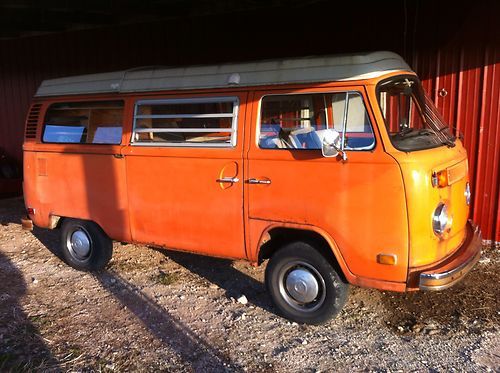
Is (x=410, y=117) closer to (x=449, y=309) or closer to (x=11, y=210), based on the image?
(x=449, y=309)

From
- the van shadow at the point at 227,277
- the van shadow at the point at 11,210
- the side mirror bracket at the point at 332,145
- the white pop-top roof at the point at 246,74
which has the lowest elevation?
the van shadow at the point at 227,277

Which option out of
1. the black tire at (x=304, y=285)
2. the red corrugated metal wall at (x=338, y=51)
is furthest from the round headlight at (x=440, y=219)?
the red corrugated metal wall at (x=338, y=51)

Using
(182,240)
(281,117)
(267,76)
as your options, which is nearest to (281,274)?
(182,240)

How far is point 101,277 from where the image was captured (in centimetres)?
547

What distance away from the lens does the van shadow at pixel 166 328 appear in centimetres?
367

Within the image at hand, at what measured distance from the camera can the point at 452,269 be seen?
3.67 m

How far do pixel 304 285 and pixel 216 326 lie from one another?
878 mm

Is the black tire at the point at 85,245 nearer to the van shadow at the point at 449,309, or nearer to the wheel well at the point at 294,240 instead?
the wheel well at the point at 294,240

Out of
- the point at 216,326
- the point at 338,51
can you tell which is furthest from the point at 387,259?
the point at 338,51

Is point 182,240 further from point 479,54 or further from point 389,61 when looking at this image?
point 479,54

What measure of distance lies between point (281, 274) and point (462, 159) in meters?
1.94

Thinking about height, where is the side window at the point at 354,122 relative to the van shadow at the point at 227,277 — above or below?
above

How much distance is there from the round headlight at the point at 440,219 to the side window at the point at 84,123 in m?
3.16

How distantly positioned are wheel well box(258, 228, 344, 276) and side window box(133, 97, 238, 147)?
0.91 meters
